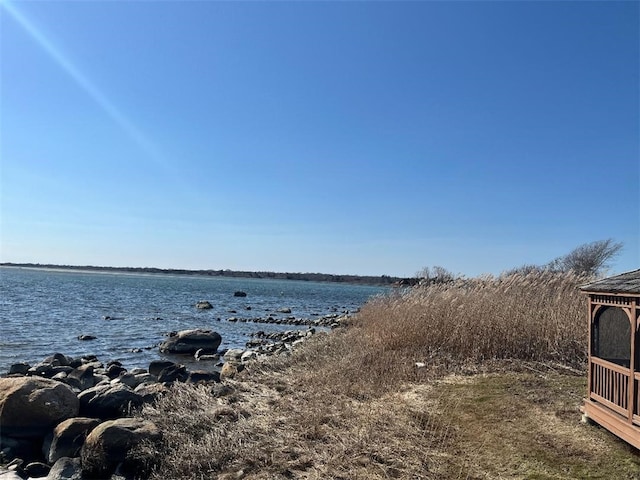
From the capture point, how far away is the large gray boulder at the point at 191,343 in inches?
756

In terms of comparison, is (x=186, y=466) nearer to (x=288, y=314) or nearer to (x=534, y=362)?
(x=534, y=362)

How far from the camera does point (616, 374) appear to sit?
6.13m

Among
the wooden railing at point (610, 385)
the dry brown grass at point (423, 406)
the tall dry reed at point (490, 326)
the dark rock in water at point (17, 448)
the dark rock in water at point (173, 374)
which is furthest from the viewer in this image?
the dark rock in water at point (173, 374)

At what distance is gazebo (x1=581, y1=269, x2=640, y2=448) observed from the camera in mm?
5641

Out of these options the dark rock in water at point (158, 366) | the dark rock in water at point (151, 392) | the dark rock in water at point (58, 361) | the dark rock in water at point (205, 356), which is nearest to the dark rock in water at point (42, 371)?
the dark rock in water at point (58, 361)

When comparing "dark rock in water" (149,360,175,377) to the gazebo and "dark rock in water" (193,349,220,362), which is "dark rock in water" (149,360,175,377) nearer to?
"dark rock in water" (193,349,220,362)

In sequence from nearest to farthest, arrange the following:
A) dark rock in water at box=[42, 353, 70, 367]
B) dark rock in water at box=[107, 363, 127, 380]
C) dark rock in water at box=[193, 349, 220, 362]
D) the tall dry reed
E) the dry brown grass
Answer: the dry brown grass < the tall dry reed < dark rock in water at box=[107, 363, 127, 380] < dark rock in water at box=[42, 353, 70, 367] < dark rock in water at box=[193, 349, 220, 362]

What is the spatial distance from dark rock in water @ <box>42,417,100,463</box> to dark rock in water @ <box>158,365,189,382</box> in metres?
4.78

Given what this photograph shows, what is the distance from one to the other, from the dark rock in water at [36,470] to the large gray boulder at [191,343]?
39.3ft

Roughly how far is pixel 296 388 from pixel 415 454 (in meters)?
3.44

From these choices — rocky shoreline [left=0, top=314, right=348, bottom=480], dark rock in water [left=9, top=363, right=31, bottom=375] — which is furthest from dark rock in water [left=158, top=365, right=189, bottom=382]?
dark rock in water [left=9, top=363, right=31, bottom=375]

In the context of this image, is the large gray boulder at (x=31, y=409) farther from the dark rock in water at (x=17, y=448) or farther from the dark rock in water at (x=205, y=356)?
the dark rock in water at (x=205, y=356)

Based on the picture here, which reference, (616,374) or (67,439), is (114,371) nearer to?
(67,439)

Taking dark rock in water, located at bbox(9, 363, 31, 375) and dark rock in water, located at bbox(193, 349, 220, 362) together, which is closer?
dark rock in water, located at bbox(9, 363, 31, 375)
